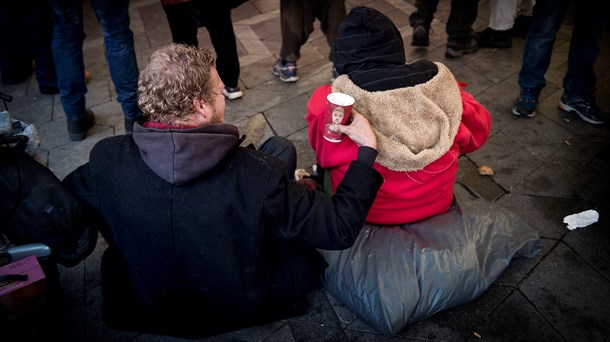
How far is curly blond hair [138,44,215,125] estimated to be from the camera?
1.48m

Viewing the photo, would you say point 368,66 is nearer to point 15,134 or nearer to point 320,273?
point 320,273

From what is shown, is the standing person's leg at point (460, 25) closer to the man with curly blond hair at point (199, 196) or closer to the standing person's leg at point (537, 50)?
the standing person's leg at point (537, 50)

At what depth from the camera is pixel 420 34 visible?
14.5ft

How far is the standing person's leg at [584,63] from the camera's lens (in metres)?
3.22

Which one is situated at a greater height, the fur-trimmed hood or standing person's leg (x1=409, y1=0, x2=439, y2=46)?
the fur-trimmed hood

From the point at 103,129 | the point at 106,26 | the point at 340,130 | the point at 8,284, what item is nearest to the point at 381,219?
the point at 340,130

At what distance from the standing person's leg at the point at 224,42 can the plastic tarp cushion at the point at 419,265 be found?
1.99 m

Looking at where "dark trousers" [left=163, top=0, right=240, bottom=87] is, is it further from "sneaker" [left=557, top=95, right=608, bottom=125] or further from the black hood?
"sneaker" [left=557, top=95, right=608, bottom=125]

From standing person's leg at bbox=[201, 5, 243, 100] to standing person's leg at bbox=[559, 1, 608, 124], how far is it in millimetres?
2643

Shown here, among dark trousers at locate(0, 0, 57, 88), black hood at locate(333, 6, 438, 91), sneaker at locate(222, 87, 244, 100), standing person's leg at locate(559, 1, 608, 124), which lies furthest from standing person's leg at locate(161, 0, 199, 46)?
standing person's leg at locate(559, 1, 608, 124)

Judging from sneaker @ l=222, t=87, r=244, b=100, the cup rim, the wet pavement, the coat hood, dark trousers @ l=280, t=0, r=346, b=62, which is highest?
the coat hood

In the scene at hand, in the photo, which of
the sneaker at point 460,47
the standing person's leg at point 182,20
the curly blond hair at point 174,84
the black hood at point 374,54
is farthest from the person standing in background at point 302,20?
the curly blond hair at point 174,84

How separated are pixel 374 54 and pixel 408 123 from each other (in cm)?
39

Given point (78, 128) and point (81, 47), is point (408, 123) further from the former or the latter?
point (78, 128)
